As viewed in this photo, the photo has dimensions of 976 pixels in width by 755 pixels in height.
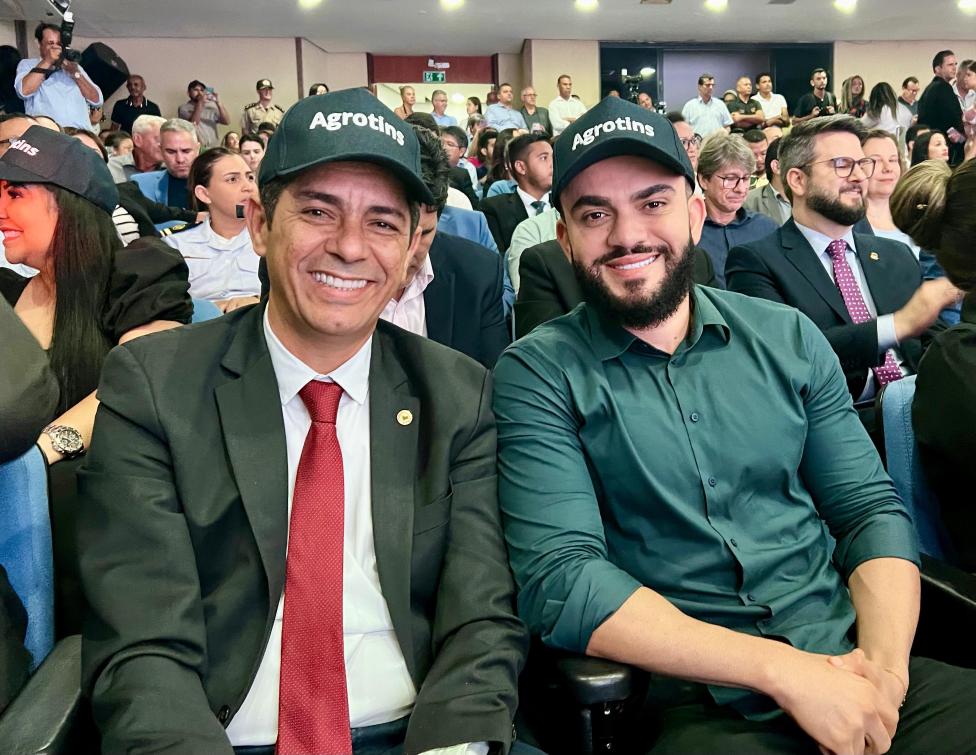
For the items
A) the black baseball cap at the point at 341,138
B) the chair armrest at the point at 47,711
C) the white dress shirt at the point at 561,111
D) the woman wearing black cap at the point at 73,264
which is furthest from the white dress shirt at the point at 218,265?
the white dress shirt at the point at 561,111

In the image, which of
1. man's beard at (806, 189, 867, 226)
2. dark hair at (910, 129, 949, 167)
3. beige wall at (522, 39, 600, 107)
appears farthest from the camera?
beige wall at (522, 39, 600, 107)

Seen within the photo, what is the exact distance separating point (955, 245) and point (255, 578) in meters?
1.51

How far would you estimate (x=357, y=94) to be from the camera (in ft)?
4.41

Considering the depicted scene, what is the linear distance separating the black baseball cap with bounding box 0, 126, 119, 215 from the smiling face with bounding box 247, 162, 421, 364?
1145 millimetres

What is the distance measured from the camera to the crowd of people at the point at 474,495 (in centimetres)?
119

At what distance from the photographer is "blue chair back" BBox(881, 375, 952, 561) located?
173 centimetres

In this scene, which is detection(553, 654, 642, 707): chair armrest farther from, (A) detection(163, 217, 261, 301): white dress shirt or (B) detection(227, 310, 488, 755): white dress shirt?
(A) detection(163, 217, 261, 301): white dress shirt

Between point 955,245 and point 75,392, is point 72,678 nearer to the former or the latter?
point 75,392

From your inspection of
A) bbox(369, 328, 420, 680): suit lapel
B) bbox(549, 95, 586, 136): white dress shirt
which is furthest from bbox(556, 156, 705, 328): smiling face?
bbox(549, 95, 586, 136): white dress shirt

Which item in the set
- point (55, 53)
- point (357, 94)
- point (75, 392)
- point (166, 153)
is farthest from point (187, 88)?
point (357, 94)

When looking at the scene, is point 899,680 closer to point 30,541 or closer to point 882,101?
point 30,541

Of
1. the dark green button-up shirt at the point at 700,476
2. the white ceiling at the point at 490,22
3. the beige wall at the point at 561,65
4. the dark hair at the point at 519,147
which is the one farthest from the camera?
the beige wall at the point at 561,65

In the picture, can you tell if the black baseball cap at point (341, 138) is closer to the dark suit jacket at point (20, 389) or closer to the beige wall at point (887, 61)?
the dark suit jacket at point (20, 389)

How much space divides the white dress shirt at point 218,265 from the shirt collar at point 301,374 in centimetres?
273
